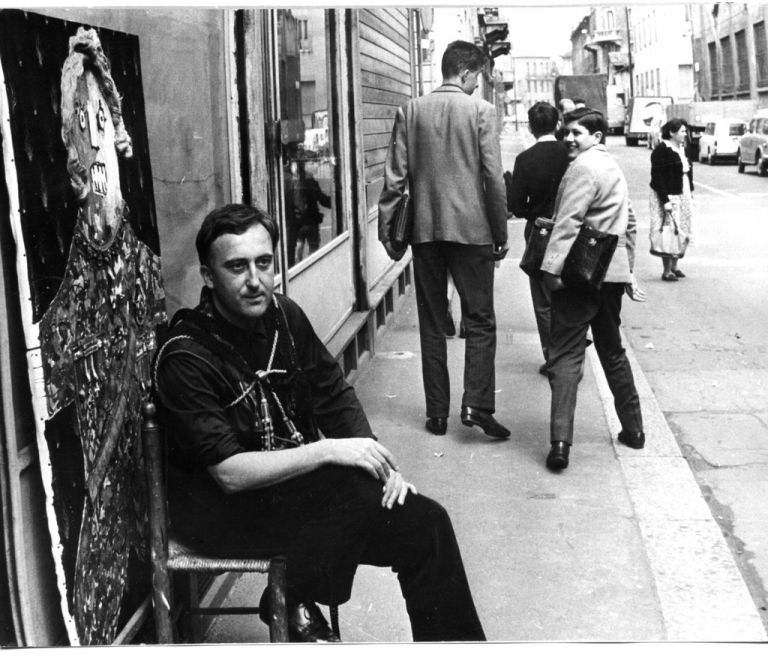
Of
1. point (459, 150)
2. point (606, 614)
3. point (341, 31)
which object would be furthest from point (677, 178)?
point (606, 614)

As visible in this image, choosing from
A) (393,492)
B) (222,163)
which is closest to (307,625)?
(393,492)

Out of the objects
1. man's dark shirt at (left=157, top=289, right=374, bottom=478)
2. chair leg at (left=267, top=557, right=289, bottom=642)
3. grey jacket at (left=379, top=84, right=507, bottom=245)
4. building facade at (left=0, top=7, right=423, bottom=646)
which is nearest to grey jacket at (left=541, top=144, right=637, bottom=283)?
grey jacket at (left=379, top=84, right=507, bottom=245)

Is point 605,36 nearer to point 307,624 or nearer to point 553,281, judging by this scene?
point 553,281

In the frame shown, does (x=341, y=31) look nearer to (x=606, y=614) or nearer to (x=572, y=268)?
(x=572, y=268)

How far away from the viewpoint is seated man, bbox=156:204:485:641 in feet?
8.71

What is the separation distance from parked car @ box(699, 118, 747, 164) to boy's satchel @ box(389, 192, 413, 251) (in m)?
22.4

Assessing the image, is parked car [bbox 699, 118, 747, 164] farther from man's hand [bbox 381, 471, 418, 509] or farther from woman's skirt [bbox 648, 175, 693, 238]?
man's hand [bbox 381, 471, 418, 509]

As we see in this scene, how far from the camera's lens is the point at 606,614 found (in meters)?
3.40

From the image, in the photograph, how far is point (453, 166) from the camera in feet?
16.9

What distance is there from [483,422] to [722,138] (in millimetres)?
24179

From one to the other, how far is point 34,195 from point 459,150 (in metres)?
3.16

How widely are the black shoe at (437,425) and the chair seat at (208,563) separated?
100 inches

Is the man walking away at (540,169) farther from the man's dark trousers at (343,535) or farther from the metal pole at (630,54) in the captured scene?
the man's dark trousers at (343,535)

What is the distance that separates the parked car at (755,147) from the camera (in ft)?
80.4
